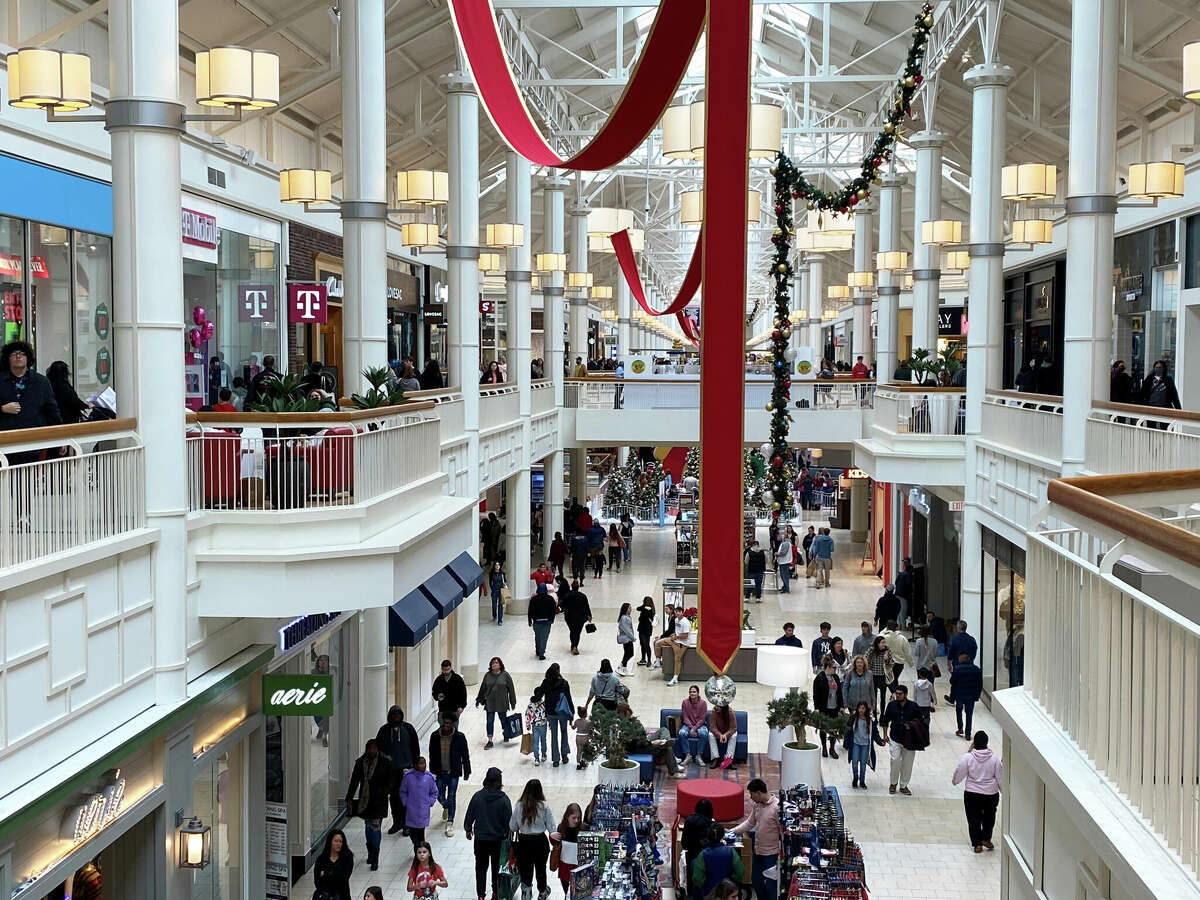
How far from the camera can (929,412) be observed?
22.5 m

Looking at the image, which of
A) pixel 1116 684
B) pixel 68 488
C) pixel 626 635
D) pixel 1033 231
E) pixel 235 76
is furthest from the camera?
pixel 1033 231

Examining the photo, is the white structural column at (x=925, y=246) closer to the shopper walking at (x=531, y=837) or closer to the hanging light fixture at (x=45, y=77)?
the shopper walking at (x=531, y=837)

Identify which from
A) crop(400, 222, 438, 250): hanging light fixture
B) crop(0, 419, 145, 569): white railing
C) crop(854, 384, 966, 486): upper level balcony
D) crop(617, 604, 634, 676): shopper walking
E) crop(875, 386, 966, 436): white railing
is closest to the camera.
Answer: crop(0, 419, 145, 569): white railing

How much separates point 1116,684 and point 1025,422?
1365 centimetres

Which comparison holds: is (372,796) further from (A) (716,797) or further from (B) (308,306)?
(B) (308,306)

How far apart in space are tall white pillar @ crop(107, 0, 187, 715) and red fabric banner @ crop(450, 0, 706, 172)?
10.8 feet

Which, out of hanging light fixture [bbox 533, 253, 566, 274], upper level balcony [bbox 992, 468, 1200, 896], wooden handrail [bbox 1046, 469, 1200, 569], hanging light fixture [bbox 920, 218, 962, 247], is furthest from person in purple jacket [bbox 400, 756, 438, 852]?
hanging light fixture [bbox 533, 253, 566, 274]

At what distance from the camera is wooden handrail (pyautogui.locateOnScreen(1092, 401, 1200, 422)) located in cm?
1074

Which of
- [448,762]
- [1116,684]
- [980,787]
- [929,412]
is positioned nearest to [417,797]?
[448,762]

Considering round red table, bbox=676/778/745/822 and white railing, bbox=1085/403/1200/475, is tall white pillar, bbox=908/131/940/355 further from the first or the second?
round red table, bbox=676/778/745/822

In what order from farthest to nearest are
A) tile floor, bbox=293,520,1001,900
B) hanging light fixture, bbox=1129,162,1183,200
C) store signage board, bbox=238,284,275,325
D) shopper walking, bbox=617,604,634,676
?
shopper walking, bbox=617,604,634,676 → store signage board, bbox=238,284,275,325 → hanging light fixture, bbox=1129,162,1183,200 → tile floor, bbox=293,520,1001,900

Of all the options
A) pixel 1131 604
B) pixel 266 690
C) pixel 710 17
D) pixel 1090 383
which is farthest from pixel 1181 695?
pixel 1090 383

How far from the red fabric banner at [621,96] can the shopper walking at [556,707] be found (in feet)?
35.5

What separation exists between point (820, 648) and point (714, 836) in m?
8.42
